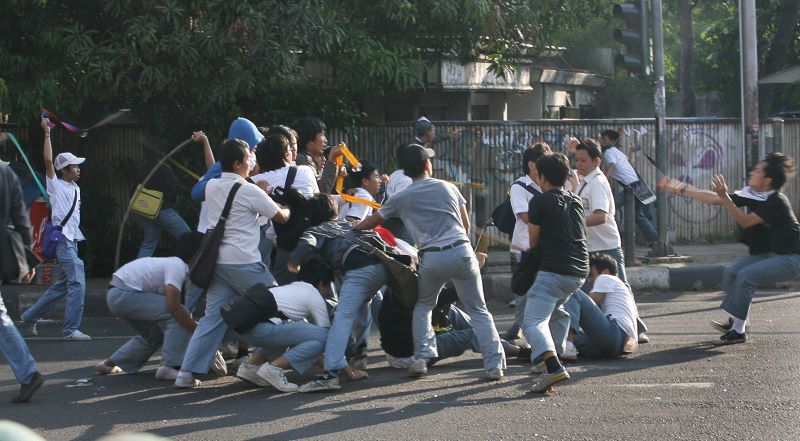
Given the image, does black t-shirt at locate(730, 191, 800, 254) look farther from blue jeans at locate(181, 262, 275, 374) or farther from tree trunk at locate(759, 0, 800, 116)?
tree trunk at locate(759, 0, 800, 116)

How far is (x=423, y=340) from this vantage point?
7715 mm

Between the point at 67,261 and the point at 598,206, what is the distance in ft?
15.5

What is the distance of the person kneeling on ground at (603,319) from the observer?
8.22 metres

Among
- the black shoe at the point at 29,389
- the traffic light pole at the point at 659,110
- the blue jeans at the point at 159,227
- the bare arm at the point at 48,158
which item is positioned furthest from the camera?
the traffic light pole at the point at 659,110

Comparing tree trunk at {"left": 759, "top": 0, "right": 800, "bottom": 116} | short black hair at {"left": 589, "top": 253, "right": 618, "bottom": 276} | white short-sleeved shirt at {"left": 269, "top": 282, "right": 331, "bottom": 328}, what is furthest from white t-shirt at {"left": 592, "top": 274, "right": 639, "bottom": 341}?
tree trunk at {"left": 759, "top": 0, "right": 800, "bottom": 116}

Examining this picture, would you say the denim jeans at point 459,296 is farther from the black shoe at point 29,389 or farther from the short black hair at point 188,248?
the black shoe at point 29,389

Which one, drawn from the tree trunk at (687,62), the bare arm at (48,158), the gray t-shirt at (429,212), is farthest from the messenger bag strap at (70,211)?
the tree trunk at (687,62)

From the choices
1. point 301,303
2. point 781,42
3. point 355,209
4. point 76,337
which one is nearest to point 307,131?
point 355,209

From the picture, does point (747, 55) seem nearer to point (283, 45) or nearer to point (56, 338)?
point (283, 45)

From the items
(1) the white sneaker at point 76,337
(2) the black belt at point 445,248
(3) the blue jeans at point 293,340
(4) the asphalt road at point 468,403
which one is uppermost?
(2) the black belt at point 445,248

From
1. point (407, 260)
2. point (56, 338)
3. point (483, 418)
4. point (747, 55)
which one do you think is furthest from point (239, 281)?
point (747, 55)

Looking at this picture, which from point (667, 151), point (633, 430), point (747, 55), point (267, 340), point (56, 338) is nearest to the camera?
point (633, 430)

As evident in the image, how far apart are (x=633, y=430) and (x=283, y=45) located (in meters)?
7.03

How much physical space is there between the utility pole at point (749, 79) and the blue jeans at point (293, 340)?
27.8 ft
